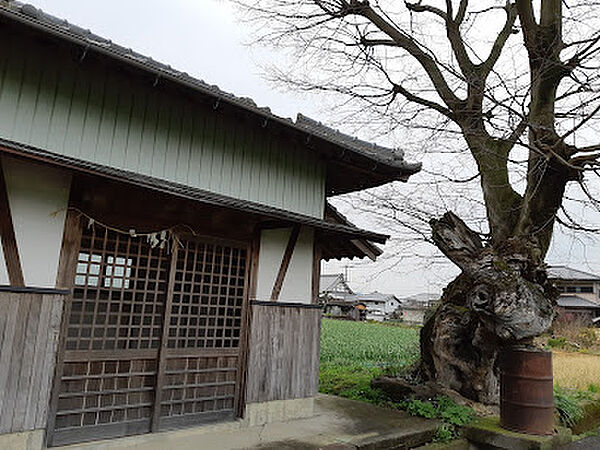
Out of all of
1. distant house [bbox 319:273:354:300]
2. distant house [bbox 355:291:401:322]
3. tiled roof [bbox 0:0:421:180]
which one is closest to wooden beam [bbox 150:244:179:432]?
tiled roof [bbox 0:0:421:180]

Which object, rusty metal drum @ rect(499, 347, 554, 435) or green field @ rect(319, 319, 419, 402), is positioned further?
green field @ rect(319, 319, 419, 402)

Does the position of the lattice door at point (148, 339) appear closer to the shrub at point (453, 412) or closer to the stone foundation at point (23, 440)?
the stone foundation at point (23, 440)

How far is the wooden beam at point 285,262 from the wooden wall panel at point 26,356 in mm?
2889

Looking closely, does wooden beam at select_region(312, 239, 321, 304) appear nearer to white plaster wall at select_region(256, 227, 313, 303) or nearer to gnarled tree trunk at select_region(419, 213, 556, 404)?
white plaster wall at select_region(256, 227, 313, 303)

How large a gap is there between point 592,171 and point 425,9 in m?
5.06

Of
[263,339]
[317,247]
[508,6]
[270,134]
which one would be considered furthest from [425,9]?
[263,339]

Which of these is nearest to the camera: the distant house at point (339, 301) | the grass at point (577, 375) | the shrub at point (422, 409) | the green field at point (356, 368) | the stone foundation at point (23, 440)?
the stone foundation at point (23, 440)

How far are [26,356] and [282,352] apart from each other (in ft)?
10.7

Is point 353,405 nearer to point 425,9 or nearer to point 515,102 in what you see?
point 515,102

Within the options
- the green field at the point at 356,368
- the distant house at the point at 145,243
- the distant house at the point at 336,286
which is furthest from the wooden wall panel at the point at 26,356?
the distant house at the point at 336,286

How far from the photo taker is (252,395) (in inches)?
239

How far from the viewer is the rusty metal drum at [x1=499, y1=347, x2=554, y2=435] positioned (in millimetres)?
6238

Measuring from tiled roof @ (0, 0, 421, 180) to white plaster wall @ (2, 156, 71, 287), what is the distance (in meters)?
1.35

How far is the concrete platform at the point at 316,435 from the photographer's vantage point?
5059 millimetres
